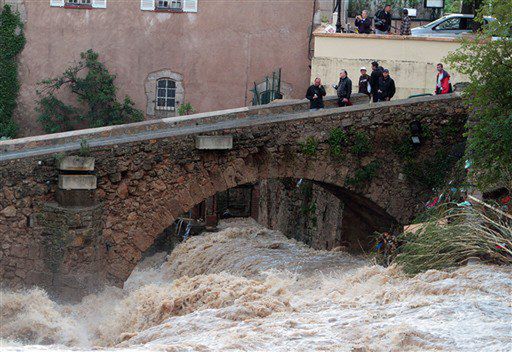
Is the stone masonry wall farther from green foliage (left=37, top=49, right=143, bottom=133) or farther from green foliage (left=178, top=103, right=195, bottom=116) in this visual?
green foliage (left=37, top=49, right=143, bottom=133)

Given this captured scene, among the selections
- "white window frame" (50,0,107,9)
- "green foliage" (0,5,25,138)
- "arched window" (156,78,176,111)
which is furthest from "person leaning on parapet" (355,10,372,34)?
"green foliage" (0,5,25,138)

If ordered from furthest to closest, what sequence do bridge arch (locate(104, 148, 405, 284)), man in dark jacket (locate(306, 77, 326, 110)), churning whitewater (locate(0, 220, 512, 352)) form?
man in dark jacket (locate(306, 77, 326, 110))
bridge arch (locate(104, 148, 405, 284))
churning whitewater (locate(0, 220, 512, 352))

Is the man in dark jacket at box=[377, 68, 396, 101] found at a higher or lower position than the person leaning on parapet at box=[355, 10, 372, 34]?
lower

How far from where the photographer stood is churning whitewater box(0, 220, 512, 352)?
945cm

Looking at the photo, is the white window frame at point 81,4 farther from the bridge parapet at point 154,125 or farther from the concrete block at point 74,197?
the concrete block at point 74,197

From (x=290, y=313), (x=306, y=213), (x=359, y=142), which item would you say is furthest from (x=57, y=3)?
(x=290, y=313)

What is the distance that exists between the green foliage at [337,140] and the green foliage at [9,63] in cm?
1162

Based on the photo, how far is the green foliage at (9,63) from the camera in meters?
26.5

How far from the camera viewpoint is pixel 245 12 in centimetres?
2603

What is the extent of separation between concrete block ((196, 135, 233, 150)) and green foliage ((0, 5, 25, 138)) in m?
11.2

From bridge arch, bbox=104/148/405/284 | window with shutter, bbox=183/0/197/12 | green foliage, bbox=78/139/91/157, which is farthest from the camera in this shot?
window with shutter, bbox=183/0/197/12

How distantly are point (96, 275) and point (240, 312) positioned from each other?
572cm

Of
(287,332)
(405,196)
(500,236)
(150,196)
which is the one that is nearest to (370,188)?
(405,196)

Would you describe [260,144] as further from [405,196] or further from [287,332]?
[287,332]
